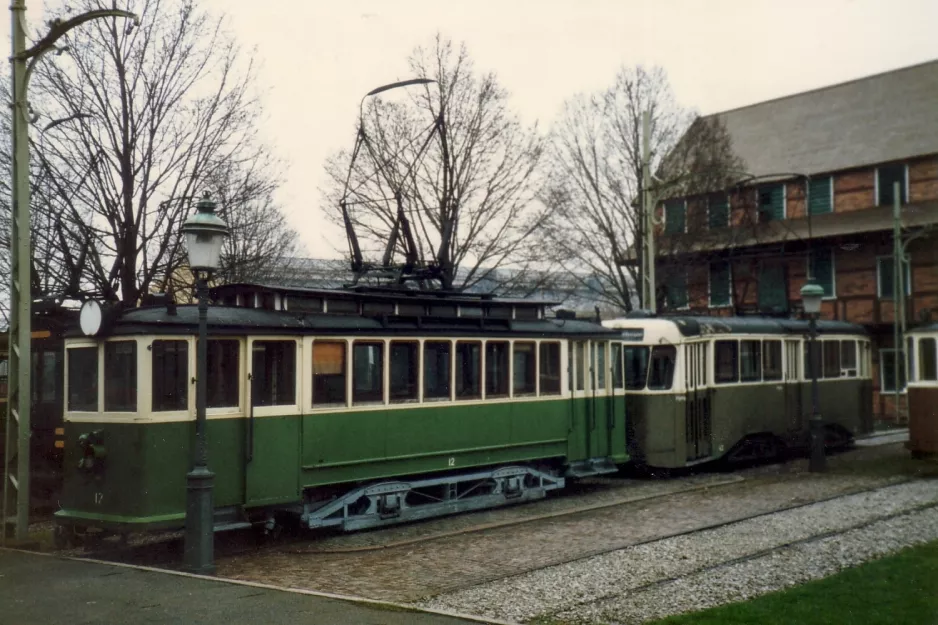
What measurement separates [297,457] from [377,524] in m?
1.62

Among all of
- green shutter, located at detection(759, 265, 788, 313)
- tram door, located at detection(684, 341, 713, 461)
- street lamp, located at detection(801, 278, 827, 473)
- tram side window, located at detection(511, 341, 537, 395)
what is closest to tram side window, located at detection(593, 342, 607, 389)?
tram side window, located at detection(511, 341, 537, 395)

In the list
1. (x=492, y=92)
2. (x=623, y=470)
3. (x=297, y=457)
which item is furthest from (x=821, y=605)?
(x=492, y=92)

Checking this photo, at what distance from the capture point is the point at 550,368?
15281 mm

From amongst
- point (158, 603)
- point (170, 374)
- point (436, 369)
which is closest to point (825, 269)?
point (436, 369)

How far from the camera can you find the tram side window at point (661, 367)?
57.3 ft

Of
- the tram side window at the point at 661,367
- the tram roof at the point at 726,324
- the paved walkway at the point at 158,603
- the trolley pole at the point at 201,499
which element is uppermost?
the tram roof at the point at 726,324

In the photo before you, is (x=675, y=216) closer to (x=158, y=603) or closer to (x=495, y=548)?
(x=495, y=548)

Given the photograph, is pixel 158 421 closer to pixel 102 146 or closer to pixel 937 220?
pixel 102 146

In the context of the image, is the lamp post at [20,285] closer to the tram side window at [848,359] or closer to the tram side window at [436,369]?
the tram side window at [436,369]

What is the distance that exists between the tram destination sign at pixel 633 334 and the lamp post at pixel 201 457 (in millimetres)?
9473

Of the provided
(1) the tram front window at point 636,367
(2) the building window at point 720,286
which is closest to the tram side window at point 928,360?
(1) the tram front window at point 636,367

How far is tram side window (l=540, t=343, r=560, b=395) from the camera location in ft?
49.6

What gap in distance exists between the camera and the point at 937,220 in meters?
29.8

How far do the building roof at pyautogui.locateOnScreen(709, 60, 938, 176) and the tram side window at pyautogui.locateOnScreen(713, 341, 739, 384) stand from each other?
13944mm
